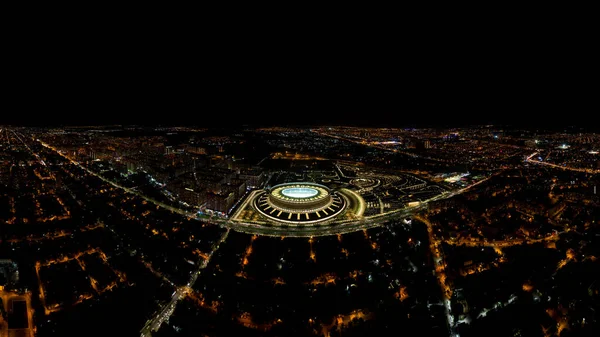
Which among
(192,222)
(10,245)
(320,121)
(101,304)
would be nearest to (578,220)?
(192,222)

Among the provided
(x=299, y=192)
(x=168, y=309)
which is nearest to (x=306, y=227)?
(x=299, y=192)

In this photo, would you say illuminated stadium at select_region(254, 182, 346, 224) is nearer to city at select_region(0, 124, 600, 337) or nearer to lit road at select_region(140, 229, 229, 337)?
city at select_region(0, 124, 600, 337)

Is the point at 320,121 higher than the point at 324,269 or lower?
higher

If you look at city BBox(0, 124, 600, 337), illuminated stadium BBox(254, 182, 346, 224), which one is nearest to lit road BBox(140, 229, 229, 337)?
city BBox(0, 124, 600, 337)

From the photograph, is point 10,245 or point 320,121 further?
point 320,121

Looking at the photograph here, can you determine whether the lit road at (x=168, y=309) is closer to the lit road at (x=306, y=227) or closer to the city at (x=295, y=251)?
the city at (x=295, y=251)

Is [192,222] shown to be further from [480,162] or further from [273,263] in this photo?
[480,162]
